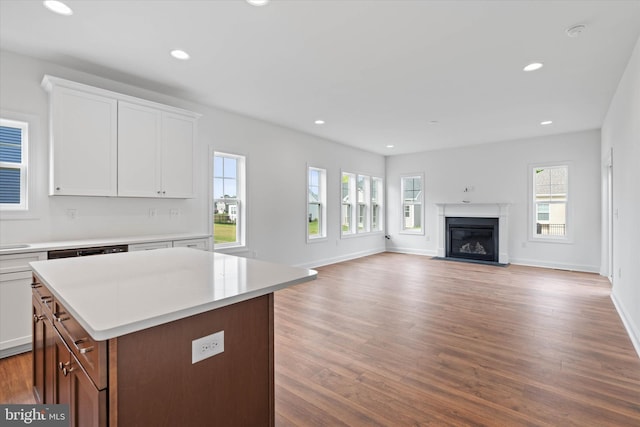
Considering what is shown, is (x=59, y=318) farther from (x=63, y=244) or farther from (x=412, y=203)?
(x=412, y=203)

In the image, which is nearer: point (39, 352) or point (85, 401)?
point (85, 401)

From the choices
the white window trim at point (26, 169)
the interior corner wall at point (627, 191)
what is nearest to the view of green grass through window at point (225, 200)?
the white window trim at point (26, 169)

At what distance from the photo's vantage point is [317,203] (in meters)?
6.83

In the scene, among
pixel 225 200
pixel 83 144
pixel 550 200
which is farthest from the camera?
pixel 550 200

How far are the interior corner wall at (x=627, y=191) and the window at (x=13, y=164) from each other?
18.7ft

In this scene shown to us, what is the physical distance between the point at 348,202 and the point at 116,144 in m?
5.23

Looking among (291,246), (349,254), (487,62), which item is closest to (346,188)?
(349,254)

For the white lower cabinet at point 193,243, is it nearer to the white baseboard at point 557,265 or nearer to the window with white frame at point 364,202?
the window with white frame at point 364,202

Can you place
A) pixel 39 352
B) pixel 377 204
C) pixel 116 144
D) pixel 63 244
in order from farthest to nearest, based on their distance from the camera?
1. pixel 377 204
2. pixel 116 144
3. pixel 63 244
4. pixel 39 352

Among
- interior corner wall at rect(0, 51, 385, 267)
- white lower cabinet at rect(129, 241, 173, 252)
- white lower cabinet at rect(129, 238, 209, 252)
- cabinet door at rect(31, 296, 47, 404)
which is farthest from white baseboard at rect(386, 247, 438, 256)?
cabinet door at rect(31, 296, 47, 404)

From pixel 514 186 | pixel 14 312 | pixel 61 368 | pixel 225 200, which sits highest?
pixel 514 186

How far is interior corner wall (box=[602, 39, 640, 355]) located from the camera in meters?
2.87

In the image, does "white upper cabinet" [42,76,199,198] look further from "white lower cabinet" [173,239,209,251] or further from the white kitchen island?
the white kitchen island

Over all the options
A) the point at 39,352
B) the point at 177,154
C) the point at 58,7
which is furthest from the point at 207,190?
the point at 39,352
